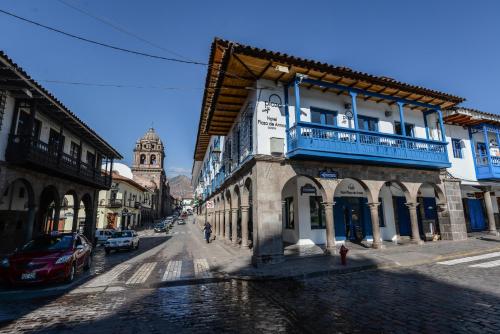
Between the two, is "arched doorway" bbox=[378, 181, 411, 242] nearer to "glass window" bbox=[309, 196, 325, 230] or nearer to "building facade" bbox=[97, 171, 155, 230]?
"glass window" bbox=[309, 196, 325, 230]

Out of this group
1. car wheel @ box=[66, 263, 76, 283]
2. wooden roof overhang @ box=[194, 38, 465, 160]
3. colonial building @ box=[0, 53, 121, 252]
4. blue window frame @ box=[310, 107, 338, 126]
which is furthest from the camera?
blue window frame @ box=[310, 107, 338, 126]

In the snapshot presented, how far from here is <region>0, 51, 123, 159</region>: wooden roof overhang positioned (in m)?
10.9

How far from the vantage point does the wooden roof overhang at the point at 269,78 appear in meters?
10.5

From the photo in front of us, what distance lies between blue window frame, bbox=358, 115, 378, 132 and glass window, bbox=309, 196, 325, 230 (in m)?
4.44

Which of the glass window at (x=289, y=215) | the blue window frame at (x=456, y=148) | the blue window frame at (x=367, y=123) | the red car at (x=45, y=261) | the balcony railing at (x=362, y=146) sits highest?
the blue window frame at (x=367, y=123)

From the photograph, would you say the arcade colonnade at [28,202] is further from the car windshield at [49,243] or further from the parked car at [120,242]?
the car windshield at [49,243]

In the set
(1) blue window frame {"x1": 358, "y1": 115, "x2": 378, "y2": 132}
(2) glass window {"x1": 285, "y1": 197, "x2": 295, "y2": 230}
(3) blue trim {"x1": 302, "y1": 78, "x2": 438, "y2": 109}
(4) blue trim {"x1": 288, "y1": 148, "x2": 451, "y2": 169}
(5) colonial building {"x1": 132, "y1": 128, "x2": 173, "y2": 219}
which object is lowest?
(2) glass window {"x1": 285, "y1": 197, "x2": 295, "y2": 230}

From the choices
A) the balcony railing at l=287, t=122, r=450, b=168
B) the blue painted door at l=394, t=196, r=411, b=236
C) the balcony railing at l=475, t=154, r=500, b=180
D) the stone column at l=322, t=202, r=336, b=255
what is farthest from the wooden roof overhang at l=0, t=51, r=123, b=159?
the balcony railing at l=475, t=154, r=500, b=180

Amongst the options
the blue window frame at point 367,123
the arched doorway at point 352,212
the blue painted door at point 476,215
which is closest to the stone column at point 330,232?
the arched doorway at point 352,212

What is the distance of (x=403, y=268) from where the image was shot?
954 cm

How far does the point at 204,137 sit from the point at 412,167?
57.6ft

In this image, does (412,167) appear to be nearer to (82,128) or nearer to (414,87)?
(414,87)

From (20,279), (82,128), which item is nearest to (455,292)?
(20,279)

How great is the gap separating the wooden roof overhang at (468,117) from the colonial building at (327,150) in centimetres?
25
